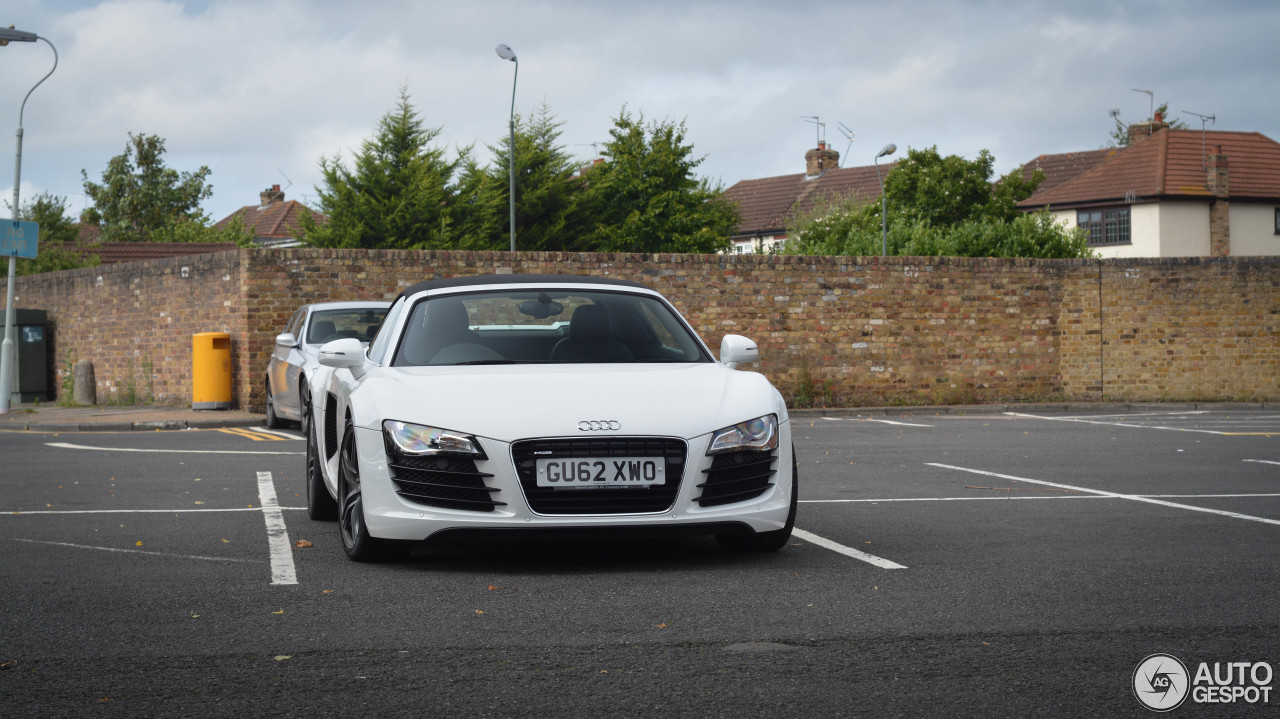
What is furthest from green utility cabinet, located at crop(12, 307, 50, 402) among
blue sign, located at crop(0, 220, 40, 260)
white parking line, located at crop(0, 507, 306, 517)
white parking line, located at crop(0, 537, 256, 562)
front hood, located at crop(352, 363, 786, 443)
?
front hood, located at crop(352, 363, 786, 443)

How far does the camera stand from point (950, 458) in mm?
12391

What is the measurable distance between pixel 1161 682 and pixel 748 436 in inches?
91.9

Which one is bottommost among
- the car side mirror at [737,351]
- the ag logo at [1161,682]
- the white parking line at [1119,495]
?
the white parking line at [1119,495]

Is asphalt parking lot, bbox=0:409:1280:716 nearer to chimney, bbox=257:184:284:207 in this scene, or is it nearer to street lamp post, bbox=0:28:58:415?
street lamp post, bbox=0:28:58:415

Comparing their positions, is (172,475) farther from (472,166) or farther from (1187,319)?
(472,166)

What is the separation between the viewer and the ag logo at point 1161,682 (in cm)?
382

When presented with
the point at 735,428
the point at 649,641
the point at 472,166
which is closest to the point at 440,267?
the point at 735,428

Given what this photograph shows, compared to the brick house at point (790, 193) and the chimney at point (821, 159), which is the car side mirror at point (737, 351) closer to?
the brick house at point (790, 193)

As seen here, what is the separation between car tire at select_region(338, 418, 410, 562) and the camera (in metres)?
6.05

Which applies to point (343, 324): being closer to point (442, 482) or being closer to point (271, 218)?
point (442, 482)

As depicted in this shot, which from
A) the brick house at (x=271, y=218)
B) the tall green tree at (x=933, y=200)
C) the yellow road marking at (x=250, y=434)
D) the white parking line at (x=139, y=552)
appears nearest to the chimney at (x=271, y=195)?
the brick house at (x=271, y=218)

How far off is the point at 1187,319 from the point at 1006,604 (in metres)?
20.5

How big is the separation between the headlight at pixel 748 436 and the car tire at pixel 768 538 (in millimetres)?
148

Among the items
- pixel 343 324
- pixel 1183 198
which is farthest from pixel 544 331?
pixel 1183 198
